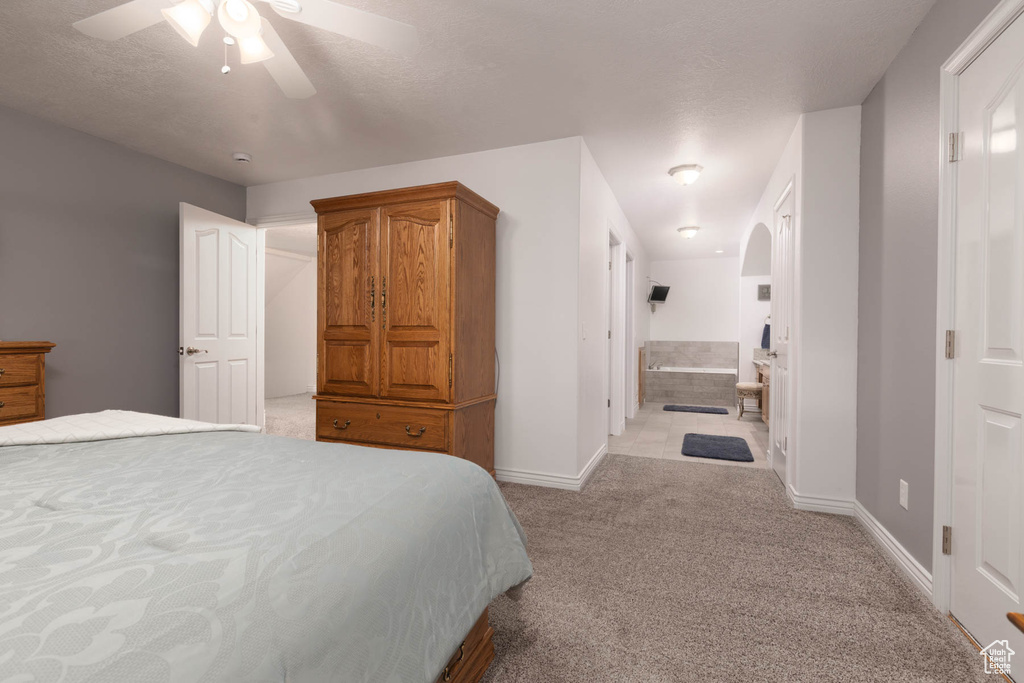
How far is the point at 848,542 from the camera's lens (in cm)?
249

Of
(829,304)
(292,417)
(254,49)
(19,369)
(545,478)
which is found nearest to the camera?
(254,49)

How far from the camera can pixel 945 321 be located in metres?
Answer: 1.84

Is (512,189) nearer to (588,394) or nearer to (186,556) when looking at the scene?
(588,394)

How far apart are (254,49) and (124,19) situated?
408mm

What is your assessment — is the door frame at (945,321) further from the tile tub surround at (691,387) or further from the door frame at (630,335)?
the tile tub surround at (691,387)

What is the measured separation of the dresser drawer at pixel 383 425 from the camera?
Result: 3.00 meters

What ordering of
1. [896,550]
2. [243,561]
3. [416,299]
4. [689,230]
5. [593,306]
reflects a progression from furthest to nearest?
[689,230], [593,306], [416,299], [896,550], [243,561]

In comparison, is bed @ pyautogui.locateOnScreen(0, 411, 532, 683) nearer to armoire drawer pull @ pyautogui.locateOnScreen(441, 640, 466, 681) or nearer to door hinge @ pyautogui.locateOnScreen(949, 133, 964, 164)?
armoire drawer pull @ pyautogui.locateOnScreen(441, 640, 466, 681)

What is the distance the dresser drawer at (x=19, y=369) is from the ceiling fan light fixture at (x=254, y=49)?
6.89ft

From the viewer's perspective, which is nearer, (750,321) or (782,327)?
(782,327)

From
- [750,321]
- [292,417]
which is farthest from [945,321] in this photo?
[292,417]

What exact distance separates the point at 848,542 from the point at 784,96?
8.13ft

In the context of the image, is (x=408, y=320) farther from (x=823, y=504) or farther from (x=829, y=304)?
(x=823, y=504)

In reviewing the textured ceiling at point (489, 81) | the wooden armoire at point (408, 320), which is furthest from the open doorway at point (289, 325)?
the wooden armoire at point (408, 320)
